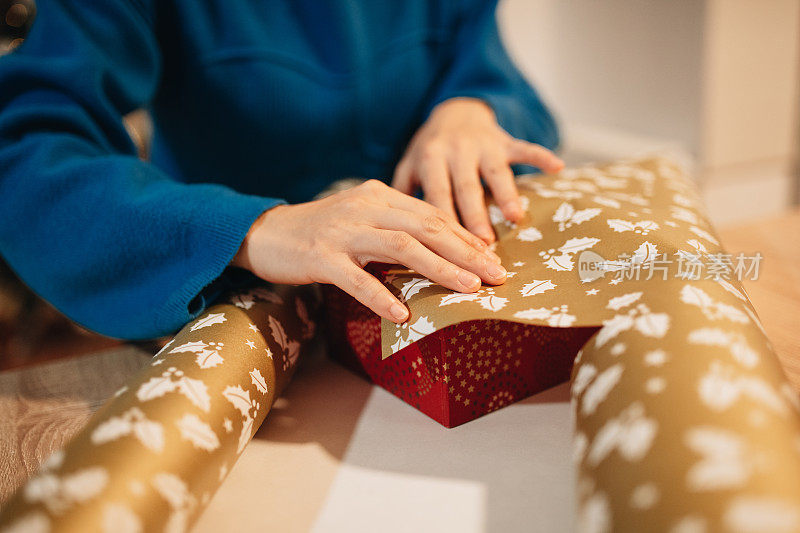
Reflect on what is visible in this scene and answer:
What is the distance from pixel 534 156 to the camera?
54 cm

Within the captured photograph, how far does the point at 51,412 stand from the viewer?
1.41ft

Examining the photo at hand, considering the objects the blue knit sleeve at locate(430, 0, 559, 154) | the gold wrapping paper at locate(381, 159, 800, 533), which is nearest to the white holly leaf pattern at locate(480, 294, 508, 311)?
the gold wrapping paper at locate(381, 159, 800, 533)

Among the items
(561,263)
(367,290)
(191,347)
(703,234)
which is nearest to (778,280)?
(703,234)

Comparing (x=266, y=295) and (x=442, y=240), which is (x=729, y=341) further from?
(x=266, y=295)

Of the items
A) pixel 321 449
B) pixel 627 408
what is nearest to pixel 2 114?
pixel 321 449

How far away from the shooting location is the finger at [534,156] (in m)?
0.54

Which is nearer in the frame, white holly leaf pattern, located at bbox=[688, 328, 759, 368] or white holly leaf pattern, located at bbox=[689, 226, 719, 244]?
white holly leaf pattern, located at bbox=[688, 328, 759, 368]

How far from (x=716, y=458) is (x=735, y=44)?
1.26 m

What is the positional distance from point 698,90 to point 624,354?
1.16m

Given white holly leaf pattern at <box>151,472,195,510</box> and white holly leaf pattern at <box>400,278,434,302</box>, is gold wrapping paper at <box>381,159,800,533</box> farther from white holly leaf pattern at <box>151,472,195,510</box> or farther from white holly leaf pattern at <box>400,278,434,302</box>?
white holly leaf pattern at <box>151,472,195,510</box>

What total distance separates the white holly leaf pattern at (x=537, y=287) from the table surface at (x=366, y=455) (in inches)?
3.3

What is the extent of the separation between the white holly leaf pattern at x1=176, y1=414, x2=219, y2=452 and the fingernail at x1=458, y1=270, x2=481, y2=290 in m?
0.16

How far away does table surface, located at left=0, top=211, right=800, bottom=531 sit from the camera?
0.99ft

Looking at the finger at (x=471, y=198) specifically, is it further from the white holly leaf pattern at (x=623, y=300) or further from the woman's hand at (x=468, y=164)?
the white holly leaf pattern at (x=623, y=300)
